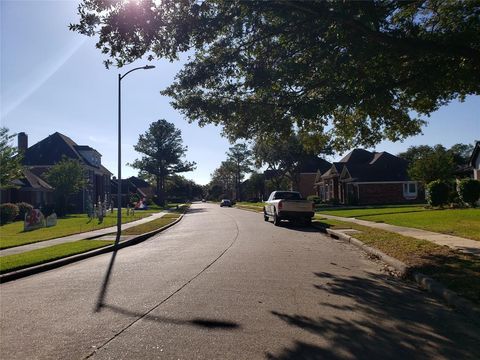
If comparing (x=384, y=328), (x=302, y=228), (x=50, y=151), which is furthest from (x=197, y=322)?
(x=50, y=151)

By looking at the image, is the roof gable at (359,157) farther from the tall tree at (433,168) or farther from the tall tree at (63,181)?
the tall tree at (63,181)

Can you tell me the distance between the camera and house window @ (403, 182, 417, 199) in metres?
49.2

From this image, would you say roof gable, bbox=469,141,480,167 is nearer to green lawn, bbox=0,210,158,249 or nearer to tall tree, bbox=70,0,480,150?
tall tree, bbox=70,0,480,150

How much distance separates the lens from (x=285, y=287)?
342 inches

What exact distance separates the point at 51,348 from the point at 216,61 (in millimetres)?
8896

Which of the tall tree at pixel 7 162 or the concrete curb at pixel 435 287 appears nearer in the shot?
the concrete curb at pixel 435 287

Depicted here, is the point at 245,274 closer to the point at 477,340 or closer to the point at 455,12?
the point at 477,340

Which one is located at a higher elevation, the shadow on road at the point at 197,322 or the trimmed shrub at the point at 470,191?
the trimmed shrub at the point at 470,191

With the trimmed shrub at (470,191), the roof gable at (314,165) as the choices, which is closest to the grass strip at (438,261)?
the trimmed shrub at (470,191)

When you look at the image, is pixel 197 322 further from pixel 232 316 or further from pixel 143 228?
pixel 143 228

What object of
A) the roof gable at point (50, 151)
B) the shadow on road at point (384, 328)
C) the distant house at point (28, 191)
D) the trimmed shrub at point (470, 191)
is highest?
the roof gable at point (50, 151)

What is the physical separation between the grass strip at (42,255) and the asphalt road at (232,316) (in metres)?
0.93

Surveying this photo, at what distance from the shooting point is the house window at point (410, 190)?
49.2 metres

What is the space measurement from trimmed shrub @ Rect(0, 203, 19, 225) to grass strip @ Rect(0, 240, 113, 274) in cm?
1762
